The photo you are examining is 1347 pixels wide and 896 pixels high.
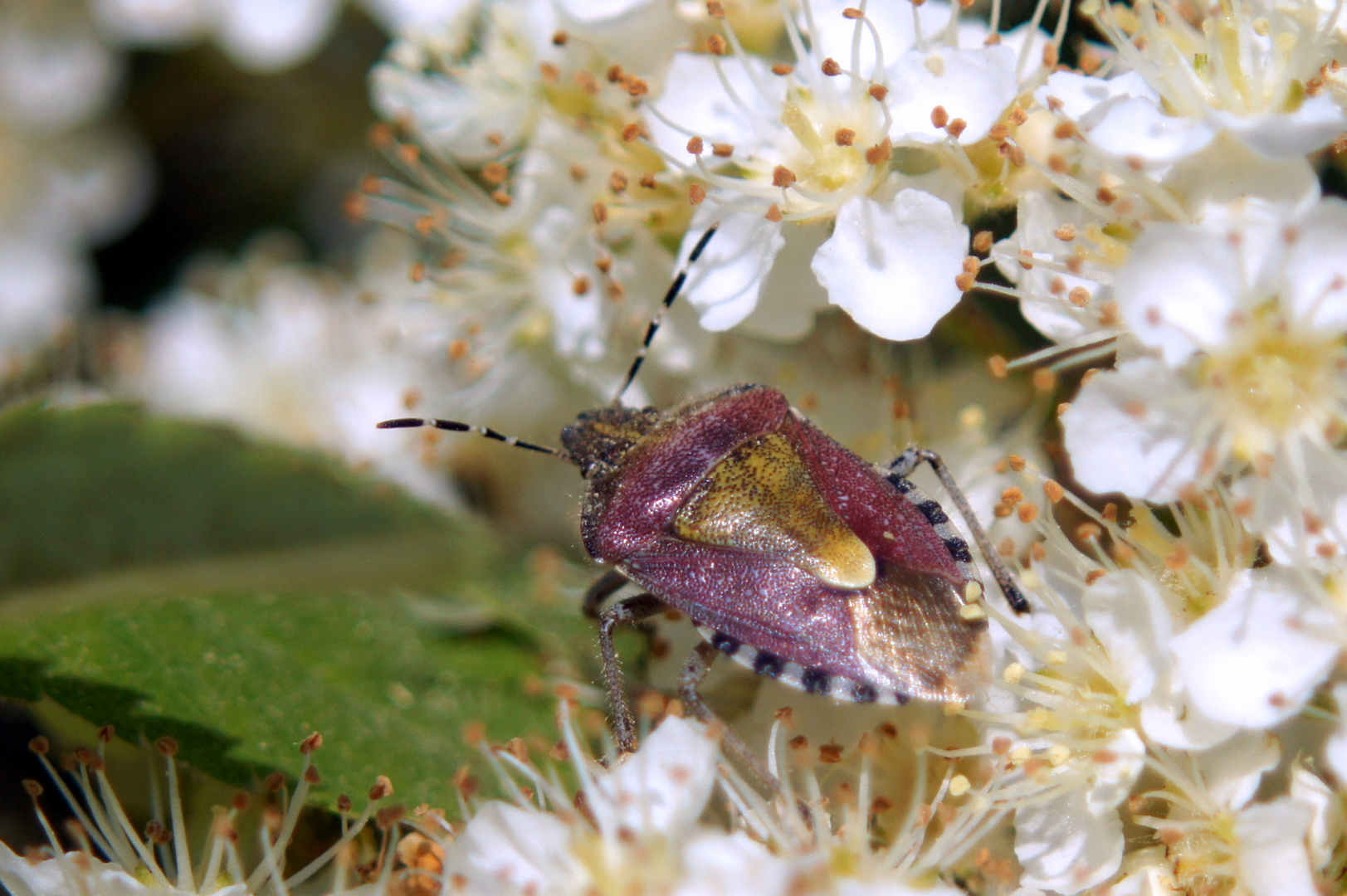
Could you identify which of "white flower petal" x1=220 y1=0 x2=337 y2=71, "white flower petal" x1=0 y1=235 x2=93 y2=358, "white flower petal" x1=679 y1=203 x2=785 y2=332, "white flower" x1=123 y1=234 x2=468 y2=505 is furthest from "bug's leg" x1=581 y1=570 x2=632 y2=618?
"white flower petal" x1=0 y1=235 x2=93 y2=358

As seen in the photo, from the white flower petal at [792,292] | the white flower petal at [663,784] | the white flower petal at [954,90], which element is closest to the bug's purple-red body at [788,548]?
the white flower petal at [792,292]

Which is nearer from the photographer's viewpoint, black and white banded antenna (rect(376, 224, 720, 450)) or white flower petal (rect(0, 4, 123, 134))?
black and white banded antenna (rect(376, 224, 720, 450))

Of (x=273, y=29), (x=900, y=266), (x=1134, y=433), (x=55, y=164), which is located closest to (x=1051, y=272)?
(x=900, y=266)

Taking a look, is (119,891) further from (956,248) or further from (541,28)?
(541,28)

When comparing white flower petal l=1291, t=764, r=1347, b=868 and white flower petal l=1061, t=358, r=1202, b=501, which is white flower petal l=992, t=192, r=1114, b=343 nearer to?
white flower petal l=1061, t=358, r=1202, b=501

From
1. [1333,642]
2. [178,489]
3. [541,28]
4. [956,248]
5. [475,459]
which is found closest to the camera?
[1333,642]

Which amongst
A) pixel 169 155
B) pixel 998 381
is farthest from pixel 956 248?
pixel 169 155
